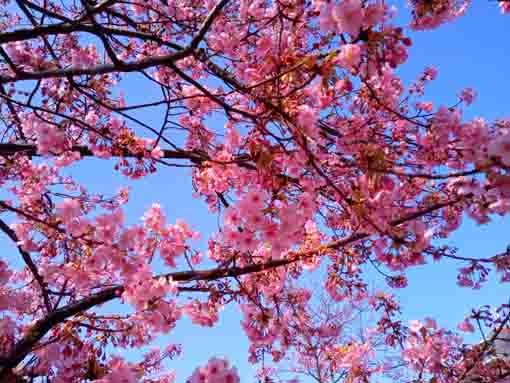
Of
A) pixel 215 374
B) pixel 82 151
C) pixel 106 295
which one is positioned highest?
pixel 82 151

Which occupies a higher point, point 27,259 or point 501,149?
point 27,259

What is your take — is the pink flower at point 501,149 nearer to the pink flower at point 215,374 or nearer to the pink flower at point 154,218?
the pink flower at point 215,374

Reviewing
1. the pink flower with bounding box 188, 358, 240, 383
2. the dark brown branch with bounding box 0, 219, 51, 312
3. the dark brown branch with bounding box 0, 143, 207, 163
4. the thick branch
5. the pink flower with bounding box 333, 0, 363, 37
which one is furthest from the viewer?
the dark brown branch with bounding box 0, 219, 51, 312

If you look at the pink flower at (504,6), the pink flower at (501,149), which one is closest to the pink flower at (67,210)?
the pink flower at (501,149)

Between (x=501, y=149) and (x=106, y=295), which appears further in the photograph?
(x=106, y=295)

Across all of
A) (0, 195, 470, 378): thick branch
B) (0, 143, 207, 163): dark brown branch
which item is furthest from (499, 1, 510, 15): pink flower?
(0, 143, 207, 163): dark brown branch

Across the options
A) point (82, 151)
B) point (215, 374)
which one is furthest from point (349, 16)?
point (82, 151)

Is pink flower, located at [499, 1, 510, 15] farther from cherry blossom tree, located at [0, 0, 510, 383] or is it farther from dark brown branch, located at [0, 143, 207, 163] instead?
dark brown branch, located at [0, 143, 207, 163]

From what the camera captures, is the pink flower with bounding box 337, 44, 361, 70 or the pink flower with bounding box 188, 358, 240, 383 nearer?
the pink flower with bounding box 337, 44, 361, 70

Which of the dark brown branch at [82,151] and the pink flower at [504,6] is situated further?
the dark brown branch at [82,151]

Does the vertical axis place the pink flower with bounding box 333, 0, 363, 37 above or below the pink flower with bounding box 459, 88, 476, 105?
below

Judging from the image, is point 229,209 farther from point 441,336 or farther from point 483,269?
point 441,336

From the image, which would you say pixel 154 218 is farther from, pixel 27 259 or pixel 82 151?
pixel 27 259

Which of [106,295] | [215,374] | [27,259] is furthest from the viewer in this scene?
[27,259]
